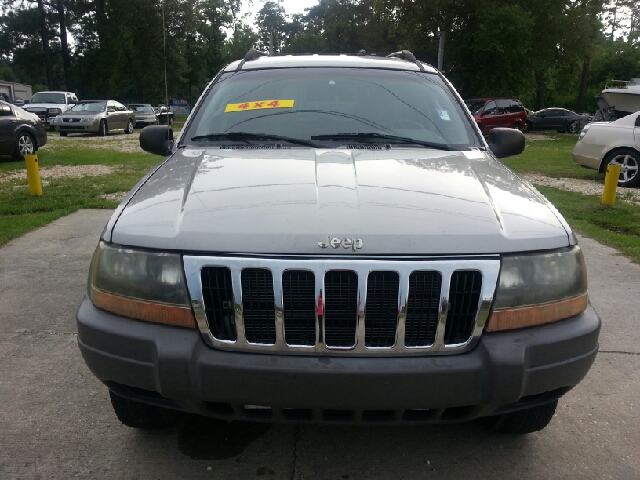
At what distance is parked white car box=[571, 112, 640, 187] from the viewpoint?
10656mm

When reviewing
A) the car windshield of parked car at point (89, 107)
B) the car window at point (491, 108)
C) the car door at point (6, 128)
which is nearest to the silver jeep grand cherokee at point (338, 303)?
the car door at point (6, 128)

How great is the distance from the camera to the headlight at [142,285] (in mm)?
2092

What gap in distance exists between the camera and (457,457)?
2598 mm

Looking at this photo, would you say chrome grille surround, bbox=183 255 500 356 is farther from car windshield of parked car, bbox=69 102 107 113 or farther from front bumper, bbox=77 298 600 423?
car windshield of parked car, bbox=69 102 107 113

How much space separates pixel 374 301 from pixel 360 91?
1903 mm

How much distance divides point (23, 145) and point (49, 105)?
603 inches

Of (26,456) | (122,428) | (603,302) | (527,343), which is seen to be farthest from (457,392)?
(603,302)

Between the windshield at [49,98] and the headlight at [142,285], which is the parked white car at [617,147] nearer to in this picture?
the headlight at [142,285]

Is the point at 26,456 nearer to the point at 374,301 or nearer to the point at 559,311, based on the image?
the point at 374,301

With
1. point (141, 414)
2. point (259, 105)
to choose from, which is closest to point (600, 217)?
point (259, 105)

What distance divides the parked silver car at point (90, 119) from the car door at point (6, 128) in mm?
9695

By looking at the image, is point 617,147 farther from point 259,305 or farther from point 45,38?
point 45,38

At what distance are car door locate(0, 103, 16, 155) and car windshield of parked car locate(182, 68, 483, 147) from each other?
10725 mm

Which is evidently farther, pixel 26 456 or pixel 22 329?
pixel 22 329
